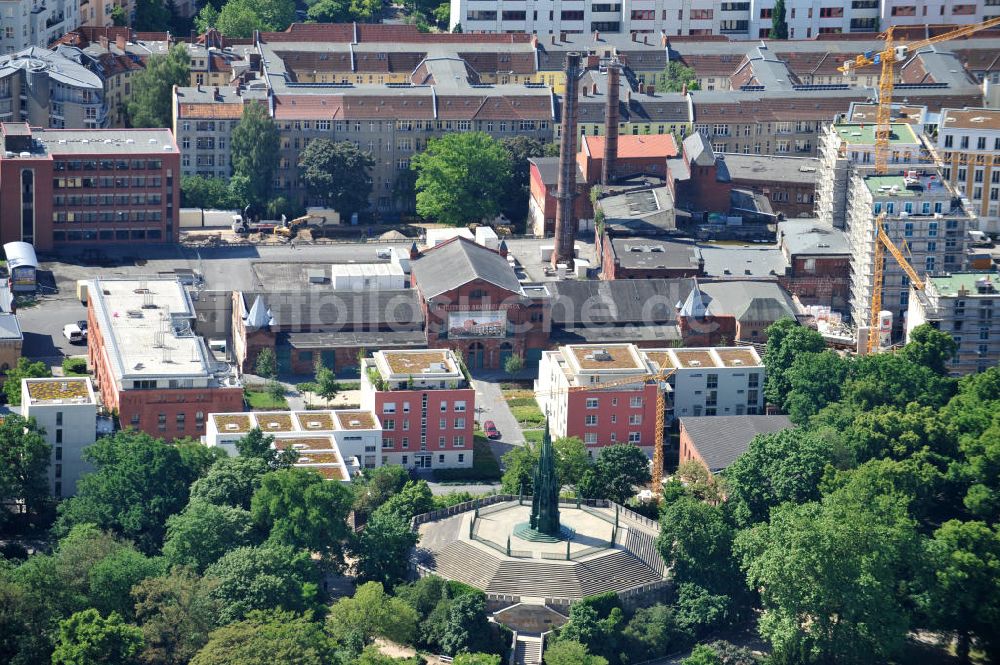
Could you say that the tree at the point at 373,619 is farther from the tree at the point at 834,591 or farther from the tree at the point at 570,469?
the tree at the point at 570,469

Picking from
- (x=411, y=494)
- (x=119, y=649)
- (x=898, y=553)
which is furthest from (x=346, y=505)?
(x=898, y=553)

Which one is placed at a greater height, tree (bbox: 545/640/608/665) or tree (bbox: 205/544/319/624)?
tree (bbox: 205/544/319/624)

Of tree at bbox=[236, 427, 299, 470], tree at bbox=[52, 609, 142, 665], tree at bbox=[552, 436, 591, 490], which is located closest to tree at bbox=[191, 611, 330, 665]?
tree at bbox=[52, 609, 142, 665]

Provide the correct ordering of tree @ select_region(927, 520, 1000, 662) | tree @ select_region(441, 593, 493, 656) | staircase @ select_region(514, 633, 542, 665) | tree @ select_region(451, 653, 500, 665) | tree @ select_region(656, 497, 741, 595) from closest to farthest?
tree @ select_region(451, 653, 500, 665)
tree @ select_region(441, 593, 493, 656)
staircase @ select_region(514, 633, 542, 665)
tree @ select_region(927, 520, 1000, 662)
tree @ select_region(656, 497, 741, 595)

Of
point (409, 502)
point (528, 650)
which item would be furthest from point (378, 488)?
point (528, 650)

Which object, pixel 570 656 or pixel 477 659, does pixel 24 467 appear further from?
pixel 570 656

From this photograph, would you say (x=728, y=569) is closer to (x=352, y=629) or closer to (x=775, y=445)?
(x=775, y=445)

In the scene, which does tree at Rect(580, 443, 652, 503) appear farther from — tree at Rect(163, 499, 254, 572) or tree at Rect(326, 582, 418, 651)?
tree at Rect(163, 499, 254, 572)
